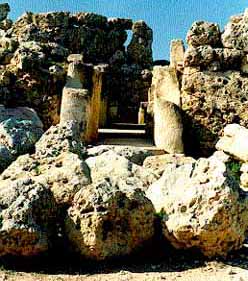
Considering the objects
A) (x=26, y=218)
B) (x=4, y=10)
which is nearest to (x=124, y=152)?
(x=26, y=218)

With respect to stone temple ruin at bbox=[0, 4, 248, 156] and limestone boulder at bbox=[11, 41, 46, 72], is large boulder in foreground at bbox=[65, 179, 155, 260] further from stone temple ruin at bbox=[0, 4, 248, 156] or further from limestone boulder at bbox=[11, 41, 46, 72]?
limestone boulder at bbox=[11, 41, 46, 72]

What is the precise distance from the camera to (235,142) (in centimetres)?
1259

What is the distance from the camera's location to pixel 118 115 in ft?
72.9

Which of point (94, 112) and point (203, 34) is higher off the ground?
point (203, 34)

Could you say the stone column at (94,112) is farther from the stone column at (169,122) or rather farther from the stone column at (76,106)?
the stone column at (169,122)

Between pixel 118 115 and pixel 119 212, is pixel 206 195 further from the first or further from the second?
pixel 118 115

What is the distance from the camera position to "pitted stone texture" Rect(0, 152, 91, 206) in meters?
5.87

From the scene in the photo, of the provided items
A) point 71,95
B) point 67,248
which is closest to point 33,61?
point 71,95

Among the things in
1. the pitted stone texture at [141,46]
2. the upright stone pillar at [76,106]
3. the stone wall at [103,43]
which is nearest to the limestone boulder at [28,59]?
the upright stone pillar at [76,106]

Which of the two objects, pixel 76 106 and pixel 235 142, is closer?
pixel 235 142

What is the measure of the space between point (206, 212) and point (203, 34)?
10429 mm

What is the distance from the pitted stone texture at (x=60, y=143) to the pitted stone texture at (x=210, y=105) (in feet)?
24.8

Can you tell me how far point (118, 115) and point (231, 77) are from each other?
8468mm

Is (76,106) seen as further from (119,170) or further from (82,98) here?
(119,170)
